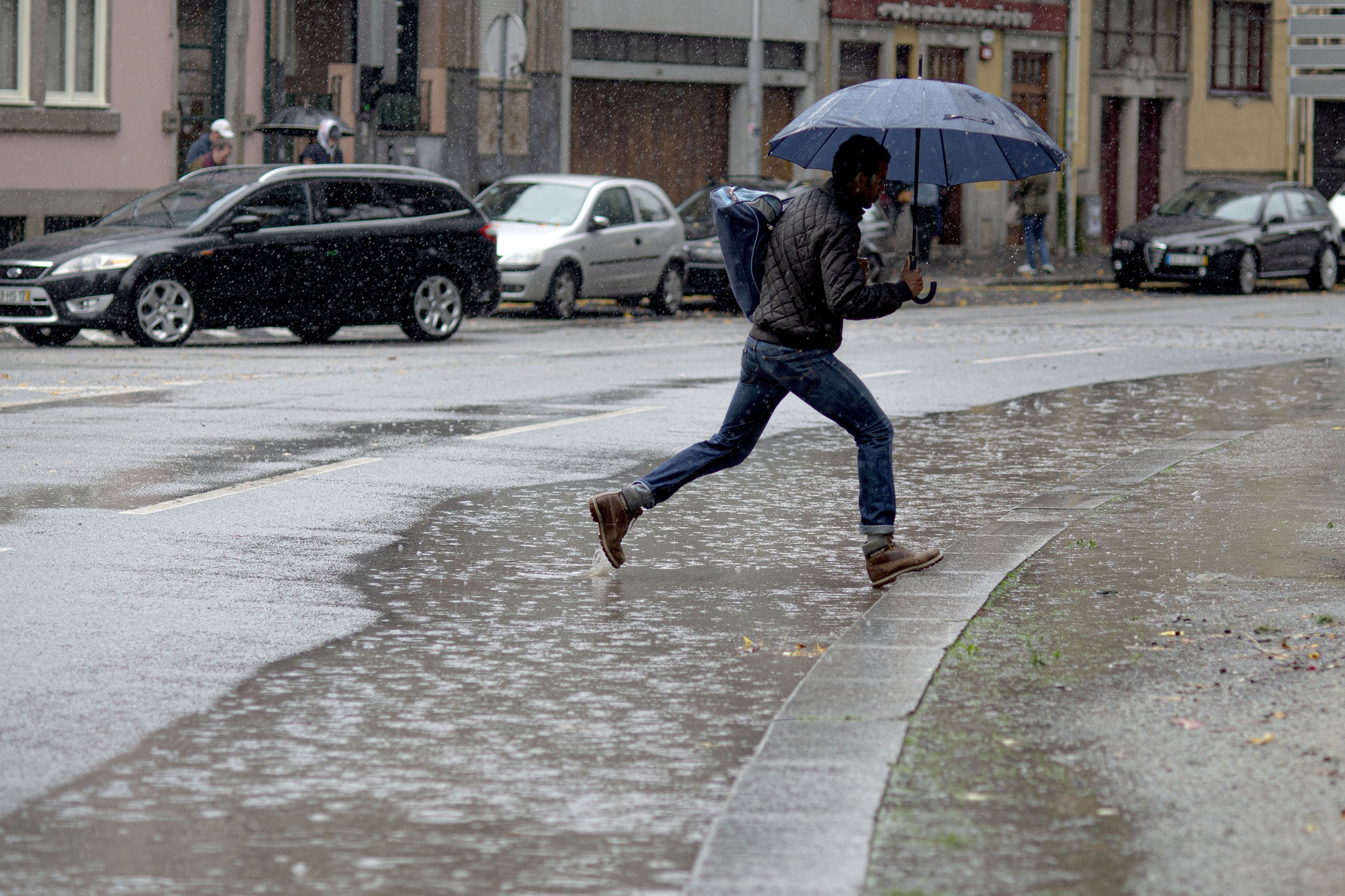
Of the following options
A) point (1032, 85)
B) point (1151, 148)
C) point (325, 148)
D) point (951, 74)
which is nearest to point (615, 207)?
point (325, 148)

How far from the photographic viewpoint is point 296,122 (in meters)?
28.6

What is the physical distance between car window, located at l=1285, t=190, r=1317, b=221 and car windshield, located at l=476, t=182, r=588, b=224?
44.4 ft

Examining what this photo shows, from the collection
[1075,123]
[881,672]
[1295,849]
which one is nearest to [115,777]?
[881,672]

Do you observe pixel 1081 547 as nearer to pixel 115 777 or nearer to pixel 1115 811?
pixel 1115 811

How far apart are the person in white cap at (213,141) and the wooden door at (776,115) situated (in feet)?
49.2

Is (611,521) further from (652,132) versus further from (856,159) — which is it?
(652,132)

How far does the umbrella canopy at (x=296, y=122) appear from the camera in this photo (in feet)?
92.0

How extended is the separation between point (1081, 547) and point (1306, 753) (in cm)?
338

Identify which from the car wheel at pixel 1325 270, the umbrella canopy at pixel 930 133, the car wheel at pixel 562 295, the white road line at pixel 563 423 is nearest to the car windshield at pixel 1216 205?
the car wheel at pixel 1325 270

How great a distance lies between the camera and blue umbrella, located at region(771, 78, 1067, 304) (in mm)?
8914

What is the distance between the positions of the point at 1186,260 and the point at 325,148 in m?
13.2

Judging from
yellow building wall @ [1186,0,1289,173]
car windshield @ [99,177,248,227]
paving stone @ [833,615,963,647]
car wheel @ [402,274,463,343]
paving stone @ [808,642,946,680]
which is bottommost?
paving stone @ [808,642,946,680]

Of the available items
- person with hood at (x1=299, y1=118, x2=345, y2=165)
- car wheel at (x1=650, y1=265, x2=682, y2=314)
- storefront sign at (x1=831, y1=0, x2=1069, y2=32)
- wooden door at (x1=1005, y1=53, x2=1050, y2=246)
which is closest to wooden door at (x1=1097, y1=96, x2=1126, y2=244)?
wooden door at (x1=1005, y1=53, x2=1050, y2=246)

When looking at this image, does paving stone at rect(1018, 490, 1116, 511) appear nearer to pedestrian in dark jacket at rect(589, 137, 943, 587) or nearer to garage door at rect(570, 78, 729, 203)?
pedestrian in dark jacket at rect(589, 137, 943, 587)
